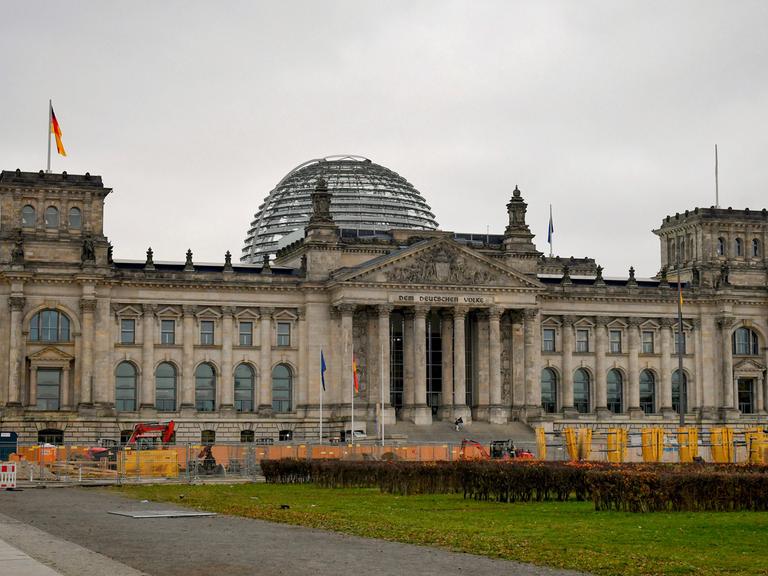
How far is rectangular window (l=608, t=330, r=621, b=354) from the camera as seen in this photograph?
113000mm

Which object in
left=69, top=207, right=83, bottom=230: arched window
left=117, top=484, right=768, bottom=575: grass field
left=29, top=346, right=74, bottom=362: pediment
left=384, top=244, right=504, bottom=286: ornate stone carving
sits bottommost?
left=117, top=484, right=768, bottom=575: grass field

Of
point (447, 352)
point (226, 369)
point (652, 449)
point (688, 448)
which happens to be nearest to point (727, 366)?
point (447, 352)

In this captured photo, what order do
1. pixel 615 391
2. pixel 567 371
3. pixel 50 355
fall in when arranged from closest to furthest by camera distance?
pixel 50 355 → pixel 567 371 → pixel 615 391

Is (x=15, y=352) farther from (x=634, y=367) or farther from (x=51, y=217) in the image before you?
(x=634, y=367)

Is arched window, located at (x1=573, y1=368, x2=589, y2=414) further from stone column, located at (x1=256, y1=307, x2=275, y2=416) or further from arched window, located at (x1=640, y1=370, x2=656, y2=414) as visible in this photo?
stone column, located at (x1=256, y1=307, x2=275, y2=416)

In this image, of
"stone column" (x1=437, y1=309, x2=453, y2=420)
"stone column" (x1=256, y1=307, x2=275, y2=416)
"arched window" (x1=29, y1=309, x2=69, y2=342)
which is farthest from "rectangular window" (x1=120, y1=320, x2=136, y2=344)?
"stone column" (x1=437, y1=309, x2=453, y2=420)

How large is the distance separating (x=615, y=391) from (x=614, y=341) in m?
4.35

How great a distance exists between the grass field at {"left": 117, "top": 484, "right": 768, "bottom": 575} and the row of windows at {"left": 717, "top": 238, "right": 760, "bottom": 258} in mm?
73038

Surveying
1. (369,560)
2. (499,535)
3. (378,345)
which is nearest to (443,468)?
(499,535)

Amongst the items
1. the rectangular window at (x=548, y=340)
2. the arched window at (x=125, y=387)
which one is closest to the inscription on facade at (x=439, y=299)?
the rectangular window at (x=548, y=340)

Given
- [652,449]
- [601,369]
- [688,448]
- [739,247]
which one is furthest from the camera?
[739,247]

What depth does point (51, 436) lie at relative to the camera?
9475cm

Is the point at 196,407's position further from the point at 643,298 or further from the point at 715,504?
the point at 715,504

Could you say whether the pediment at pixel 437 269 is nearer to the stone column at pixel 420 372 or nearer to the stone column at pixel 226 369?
the stone column at pixel 420 372
